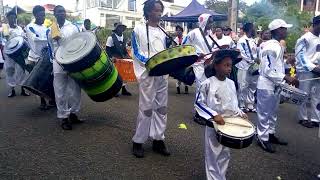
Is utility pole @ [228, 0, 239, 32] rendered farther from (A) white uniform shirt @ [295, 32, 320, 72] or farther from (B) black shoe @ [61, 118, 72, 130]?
(B) black shoe @ [61, 118, 72, 130]

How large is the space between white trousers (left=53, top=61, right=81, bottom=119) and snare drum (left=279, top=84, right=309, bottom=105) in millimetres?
3288

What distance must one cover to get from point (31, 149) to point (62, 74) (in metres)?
1.40

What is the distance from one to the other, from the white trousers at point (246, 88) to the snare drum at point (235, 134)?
5.03 m

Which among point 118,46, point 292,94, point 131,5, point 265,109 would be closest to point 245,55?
point 118,46

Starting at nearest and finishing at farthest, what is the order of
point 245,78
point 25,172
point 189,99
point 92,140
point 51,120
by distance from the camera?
point 25,172 → point 92,140 → point 51,120 → point 245,78 → point 189,99

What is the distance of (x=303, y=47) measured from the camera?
22.7 feet

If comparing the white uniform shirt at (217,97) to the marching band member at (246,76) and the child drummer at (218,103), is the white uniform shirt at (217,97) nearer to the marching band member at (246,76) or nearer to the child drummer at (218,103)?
the child drummer at (218,103)

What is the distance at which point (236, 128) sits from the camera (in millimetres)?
3822

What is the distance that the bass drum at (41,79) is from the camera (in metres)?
6.43

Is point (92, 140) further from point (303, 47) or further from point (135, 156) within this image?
point (303, 47)

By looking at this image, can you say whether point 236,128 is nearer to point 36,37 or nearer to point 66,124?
point 66,124

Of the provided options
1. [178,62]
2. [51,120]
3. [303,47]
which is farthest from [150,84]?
[303,47]

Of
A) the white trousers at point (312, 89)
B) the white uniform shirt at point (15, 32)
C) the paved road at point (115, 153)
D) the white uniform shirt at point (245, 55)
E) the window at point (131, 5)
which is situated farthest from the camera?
the window at point (131, 5)

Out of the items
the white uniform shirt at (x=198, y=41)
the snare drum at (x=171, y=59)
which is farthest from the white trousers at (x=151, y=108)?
the white uniform shirt at (x=198, y=41)
